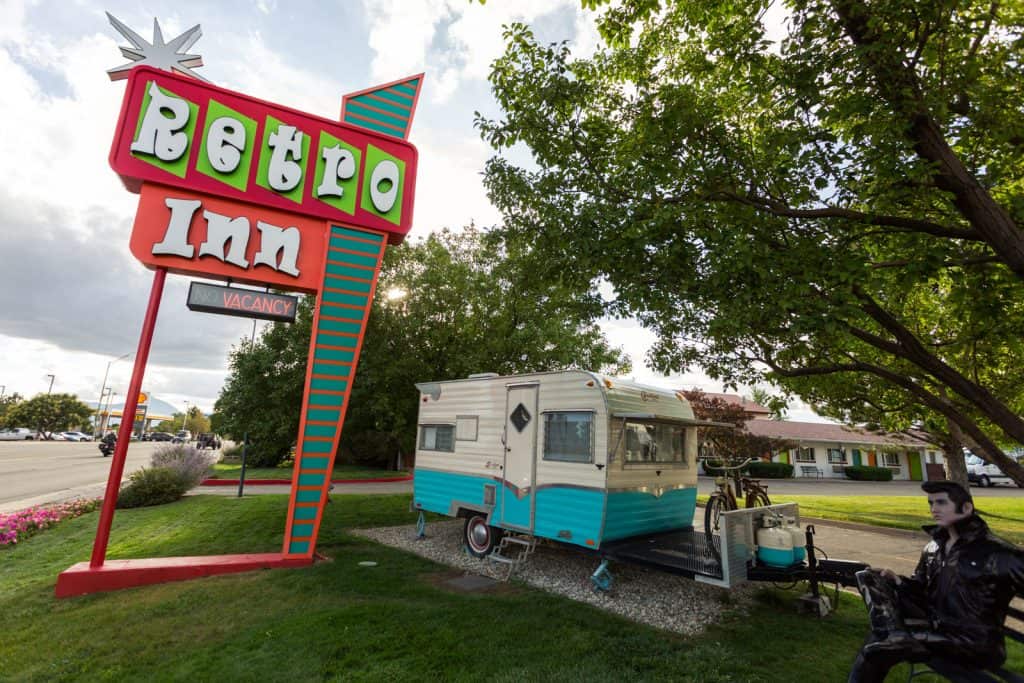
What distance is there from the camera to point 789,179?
20.0 ft

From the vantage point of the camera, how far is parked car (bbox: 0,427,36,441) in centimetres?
5669

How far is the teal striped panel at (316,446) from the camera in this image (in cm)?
773

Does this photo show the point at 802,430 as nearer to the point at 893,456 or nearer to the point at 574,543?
the point at 893,456

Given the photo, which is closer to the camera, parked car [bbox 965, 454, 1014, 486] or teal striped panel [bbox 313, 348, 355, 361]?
teal striped panel [bbox 313, 348, 355, 361]

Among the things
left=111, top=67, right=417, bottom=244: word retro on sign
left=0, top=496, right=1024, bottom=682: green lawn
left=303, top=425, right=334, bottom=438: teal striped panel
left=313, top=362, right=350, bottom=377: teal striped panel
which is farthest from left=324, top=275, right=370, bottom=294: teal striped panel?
left=0, top=496, right=1024, bottom=682: green lawn

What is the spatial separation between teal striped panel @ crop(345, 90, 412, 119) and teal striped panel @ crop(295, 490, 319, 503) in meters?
6.97

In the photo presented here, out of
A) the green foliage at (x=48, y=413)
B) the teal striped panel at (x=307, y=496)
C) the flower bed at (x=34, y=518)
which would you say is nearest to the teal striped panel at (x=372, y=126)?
the teal striped panel at (x=307, y=496)

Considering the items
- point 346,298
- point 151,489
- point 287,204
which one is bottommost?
point 151,489

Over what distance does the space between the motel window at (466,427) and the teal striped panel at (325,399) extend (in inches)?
87.0

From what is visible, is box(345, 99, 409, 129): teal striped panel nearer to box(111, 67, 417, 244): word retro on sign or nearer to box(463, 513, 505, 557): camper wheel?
box(111, 67, 417, 244): word retro on sign

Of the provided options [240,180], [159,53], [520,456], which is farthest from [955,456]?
[159,53]

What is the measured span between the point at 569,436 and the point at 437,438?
11.3 ft

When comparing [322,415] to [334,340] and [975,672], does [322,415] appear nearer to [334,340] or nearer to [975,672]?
[334,340]

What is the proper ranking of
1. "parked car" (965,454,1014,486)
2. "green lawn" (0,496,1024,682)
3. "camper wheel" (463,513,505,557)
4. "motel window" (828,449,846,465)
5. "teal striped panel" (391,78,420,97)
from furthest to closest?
"motel window" (828,449,846,465) → "parked car" (965,454,1014,486) → "teal striped panel" (391,78,420,97) → "camper wheel" (463,513,505,557) → "green lawn" (0,496,1024,682)
